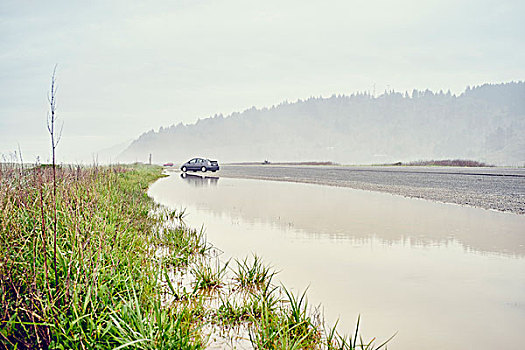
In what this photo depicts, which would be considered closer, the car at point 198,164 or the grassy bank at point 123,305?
the grassy bank at point 123,305

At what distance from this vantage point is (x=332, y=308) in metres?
6.05

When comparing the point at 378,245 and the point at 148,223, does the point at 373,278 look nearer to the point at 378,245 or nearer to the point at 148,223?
the point at 378,245

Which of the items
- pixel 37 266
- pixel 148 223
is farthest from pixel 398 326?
pixel 148 223

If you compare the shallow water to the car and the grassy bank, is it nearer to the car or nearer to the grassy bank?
the grassy bank

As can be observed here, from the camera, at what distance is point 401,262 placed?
851 cm

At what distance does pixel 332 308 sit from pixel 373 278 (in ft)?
5.48

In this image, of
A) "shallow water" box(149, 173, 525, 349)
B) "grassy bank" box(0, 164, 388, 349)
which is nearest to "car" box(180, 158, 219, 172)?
"shallow water" box(149, 173, 525, 349)

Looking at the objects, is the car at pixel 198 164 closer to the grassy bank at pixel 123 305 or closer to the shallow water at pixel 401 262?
the shallow water at pixel 401 262

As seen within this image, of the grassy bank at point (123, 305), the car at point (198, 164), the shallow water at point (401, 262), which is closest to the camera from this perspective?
the grassy bank at point (123, 305)

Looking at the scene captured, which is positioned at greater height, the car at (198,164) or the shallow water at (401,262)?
the car at (198,164)

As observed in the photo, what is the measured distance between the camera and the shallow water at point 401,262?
5.54 m

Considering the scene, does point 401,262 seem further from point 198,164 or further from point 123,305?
point 198,164

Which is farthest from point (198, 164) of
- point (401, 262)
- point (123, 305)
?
point (123, 305)

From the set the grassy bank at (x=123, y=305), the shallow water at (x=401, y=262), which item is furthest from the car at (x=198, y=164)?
the grassy bank at (x=123, y=305)
